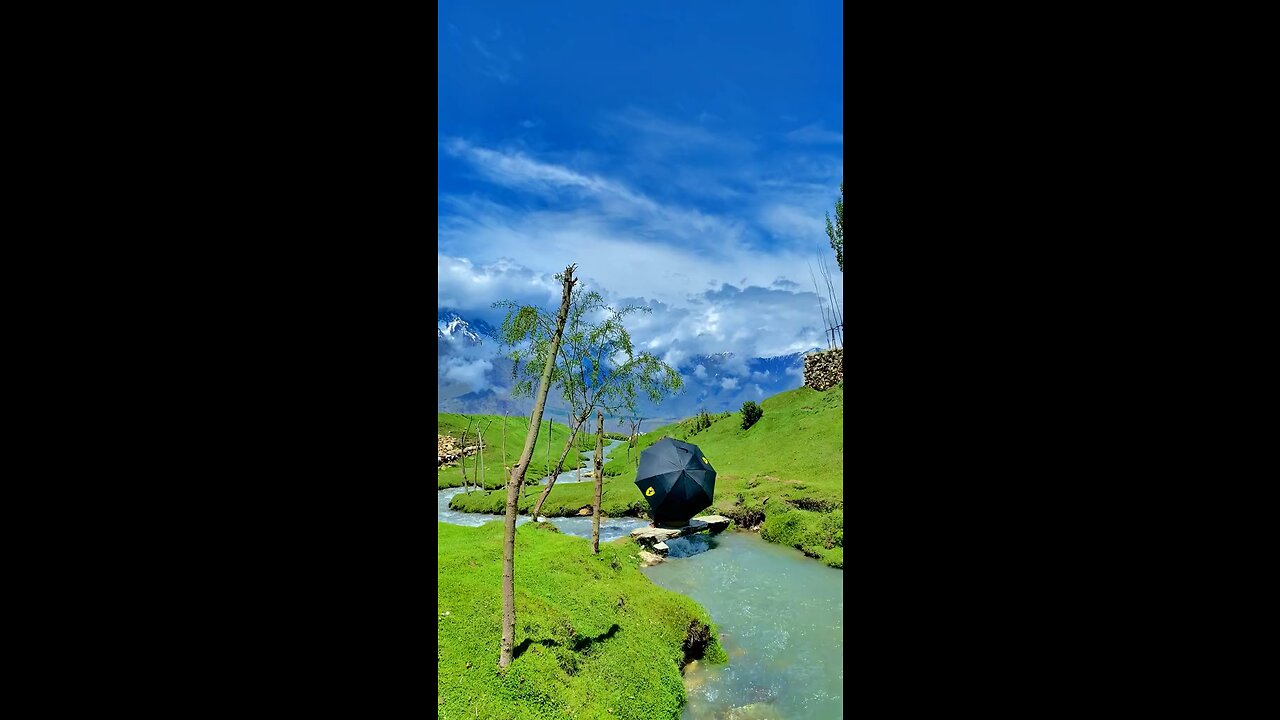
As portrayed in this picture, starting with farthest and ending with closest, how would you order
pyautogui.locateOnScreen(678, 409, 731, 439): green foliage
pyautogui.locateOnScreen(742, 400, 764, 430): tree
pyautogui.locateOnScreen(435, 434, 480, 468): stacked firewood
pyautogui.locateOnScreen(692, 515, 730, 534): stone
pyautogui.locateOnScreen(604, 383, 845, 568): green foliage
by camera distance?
1. pyautogui.locateOnScreen(435, 434, 480, 468): stacked firewood
2. pyautogui.locateOnScreen(678, 409, 731, 439): green foliage
3. pyautogui.locateOnScreen(742, 400, 764, 430): tree
4. pyautogui.locateOnScreen(692, 515, 730, 534): stone
5. pyautogui.locateOnScreen(604, 383, 845, 568): green foliage

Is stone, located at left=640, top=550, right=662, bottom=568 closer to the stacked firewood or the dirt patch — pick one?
the dirt patch

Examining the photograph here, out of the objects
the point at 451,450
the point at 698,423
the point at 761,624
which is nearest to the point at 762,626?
the point at 761,624

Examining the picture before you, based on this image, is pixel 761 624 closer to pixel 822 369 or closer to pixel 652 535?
pixel 652 535

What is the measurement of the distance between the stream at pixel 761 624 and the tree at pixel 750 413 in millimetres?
13097

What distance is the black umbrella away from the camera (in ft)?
46.1

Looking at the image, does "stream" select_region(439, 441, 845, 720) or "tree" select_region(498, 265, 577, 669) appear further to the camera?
"stream" select_region(439, 441, 845, 720)

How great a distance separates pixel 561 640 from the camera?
6.84 metres

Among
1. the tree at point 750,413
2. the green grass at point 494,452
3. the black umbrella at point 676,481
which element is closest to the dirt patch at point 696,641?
the black umbrella at point 676,481

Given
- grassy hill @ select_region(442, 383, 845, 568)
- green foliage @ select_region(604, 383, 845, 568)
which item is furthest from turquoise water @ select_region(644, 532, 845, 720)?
grassy hill @ select_region(442, 383, 845, 568)

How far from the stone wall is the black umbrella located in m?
17.3

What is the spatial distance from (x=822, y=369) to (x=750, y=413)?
5.67m

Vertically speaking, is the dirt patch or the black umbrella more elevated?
the black umbrella
